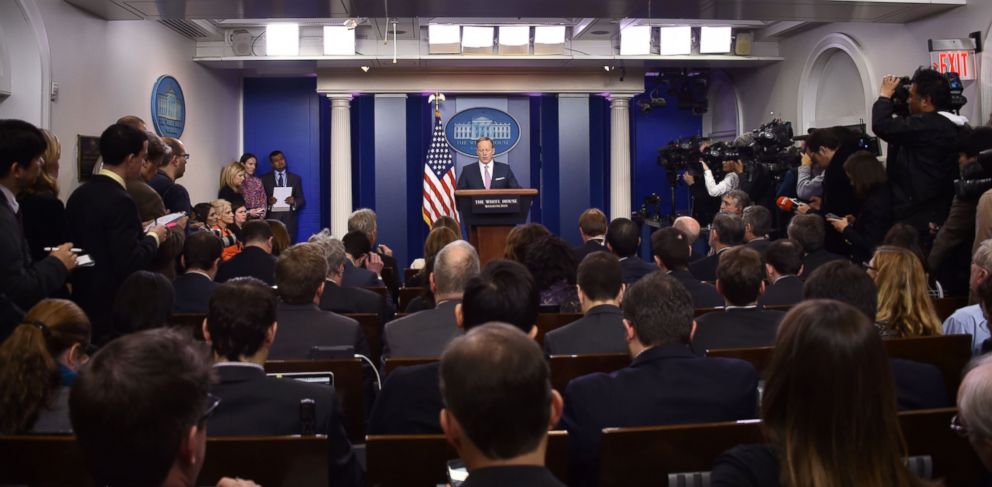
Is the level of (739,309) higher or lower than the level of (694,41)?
lower

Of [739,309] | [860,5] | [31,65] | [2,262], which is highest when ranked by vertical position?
[860,5]

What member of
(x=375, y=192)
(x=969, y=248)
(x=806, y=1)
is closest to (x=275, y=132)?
(x=375, y=192)

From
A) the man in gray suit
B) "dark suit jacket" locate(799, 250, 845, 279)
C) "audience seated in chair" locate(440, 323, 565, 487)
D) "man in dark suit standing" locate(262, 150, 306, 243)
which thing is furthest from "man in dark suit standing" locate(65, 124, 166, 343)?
"man in dark suit standing" locate(262, 150, 306, 243)

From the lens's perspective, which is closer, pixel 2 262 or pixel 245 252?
pixel 2 262

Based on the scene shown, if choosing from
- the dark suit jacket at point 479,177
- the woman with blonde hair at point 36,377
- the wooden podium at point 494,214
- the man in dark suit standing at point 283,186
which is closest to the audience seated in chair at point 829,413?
the woman with blonde hair at point 36,377

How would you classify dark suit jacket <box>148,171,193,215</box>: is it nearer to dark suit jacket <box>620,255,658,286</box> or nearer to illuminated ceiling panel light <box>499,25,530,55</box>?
dark suit jacket <box>620,255,658,286</box>

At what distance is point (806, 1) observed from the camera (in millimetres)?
7359

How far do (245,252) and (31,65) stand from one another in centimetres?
272

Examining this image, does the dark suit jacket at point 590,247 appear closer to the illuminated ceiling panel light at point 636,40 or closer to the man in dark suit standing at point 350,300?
the man in dark suit standing at point 350,300

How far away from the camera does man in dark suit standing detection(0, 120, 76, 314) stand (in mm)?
3121

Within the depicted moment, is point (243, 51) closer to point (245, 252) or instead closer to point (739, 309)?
point (245, 252)

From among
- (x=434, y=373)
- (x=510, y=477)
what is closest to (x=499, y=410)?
(x=510, y=477)

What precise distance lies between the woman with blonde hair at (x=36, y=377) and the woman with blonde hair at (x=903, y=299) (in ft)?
8.88

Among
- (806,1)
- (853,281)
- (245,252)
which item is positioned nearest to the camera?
(853,281)
